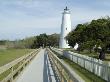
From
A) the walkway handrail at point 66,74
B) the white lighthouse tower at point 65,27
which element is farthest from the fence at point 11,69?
the white lighthouse tower at point 65,27

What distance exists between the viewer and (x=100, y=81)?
18625 millimetres

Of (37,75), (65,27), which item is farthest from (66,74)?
(65,27)

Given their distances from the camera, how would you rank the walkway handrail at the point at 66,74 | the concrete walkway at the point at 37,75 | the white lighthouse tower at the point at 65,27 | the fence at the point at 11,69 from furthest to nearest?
the white lighthouse tower at the point at 65,27 → the concrete walkway at the point at 37,75 → the fence at the point at 11,69 → the walkway handrail at the point at 66,74

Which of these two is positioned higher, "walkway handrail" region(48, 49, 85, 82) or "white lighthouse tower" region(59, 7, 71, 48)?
"white lighthouse tower" region(59, 7, 71, 48)

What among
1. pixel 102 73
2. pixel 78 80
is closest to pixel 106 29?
pixel 102 73

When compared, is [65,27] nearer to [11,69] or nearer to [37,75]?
[37,75]

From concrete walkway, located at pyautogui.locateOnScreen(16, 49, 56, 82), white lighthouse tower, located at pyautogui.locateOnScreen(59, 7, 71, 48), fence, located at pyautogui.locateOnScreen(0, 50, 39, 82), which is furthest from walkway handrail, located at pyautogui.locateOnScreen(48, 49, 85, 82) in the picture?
white lighthouse tower, located at pyautogui.locateOnScreen(59, 7, 71, 48)

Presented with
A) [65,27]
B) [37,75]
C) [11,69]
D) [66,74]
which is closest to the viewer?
[66,74]

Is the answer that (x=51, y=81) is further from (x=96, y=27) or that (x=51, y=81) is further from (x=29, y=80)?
(x=96, y=27)

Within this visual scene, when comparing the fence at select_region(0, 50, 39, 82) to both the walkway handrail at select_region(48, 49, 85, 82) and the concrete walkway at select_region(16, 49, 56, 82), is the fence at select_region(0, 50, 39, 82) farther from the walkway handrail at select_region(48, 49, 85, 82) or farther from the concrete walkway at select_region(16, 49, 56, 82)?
the walkway handrail at select_region(48, 49, 85, 82)

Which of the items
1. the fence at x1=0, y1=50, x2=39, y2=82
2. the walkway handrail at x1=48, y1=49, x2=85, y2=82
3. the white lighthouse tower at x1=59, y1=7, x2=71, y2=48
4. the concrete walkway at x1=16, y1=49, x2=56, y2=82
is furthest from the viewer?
the white lighthouse tower at x1=59, y1=7, x2=71, y2=48

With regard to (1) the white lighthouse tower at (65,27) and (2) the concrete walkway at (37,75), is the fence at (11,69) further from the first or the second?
(1) the white lighthouse tower at (65,27)

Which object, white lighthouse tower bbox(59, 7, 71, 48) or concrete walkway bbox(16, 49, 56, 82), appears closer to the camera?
concrete walkway bbox(16, 49, 56, 82)

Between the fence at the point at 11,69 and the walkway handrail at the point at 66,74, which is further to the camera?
the fence at the point at 11,69
